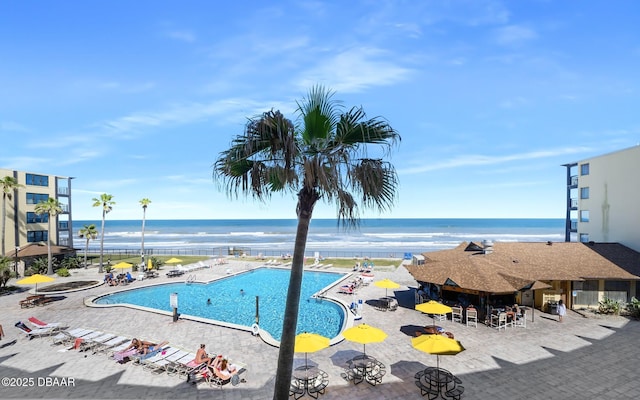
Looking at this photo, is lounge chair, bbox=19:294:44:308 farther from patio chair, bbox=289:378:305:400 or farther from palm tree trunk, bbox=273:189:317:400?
palm tree trunk, bbox=273:189:317:400

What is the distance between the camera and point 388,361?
13102mm

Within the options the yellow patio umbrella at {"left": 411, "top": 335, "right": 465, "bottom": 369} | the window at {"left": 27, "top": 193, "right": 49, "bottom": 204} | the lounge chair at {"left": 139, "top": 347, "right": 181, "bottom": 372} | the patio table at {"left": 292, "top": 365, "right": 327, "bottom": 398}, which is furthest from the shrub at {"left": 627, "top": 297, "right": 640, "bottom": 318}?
the window at {"left": 27, "top": 193, "right": 49, "bottom": 204}

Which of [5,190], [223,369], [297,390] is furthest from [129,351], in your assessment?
[5,190]

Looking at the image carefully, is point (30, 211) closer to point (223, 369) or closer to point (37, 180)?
point (37, 180)

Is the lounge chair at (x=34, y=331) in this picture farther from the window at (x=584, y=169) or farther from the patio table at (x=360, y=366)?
the window at (x=584, y=169)

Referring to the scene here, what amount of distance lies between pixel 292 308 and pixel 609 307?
23445mm

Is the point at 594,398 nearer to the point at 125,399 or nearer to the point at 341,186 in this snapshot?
the point at 341,186

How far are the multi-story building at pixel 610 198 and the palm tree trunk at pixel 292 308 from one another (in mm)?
28976

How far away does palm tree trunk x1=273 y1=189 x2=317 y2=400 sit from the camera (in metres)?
5.86

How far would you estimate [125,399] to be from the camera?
1009cm

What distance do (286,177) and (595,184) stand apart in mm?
32430

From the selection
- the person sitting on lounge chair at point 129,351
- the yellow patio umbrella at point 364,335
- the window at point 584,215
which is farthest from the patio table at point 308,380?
the window at point 584,215

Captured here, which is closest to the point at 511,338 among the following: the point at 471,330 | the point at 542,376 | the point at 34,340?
the point at 471,330

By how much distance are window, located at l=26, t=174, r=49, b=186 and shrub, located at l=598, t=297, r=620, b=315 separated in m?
57.9
